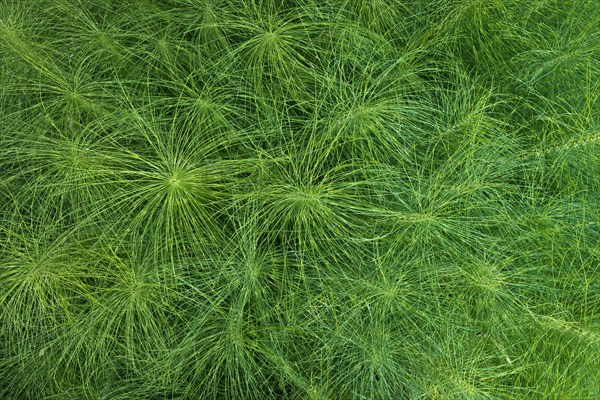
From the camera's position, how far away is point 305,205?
1.30m

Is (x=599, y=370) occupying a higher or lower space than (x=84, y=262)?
lower

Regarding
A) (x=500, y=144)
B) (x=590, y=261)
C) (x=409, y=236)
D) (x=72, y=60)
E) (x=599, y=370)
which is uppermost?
(x=72, y=60)

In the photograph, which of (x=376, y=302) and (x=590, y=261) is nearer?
(x=376, y=302)

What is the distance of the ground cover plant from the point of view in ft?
4.38

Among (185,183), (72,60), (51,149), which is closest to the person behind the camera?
(185,183)

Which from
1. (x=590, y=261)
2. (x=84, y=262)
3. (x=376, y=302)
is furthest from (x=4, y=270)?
(x=590, y=261)

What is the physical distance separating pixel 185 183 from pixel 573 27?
99 centimetres

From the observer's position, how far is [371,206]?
1.33m

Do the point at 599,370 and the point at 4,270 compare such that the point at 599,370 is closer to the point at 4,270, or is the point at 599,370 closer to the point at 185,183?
the point at 185,183

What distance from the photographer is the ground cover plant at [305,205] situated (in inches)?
52.6

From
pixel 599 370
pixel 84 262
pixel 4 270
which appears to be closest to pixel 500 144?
pixel 599 370

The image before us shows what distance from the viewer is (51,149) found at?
1391 mm

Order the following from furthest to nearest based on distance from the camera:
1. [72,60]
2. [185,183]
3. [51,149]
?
1. [72,60]
2. [51,149]
3. [185,183]

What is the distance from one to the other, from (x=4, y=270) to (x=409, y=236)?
92 centimetres
